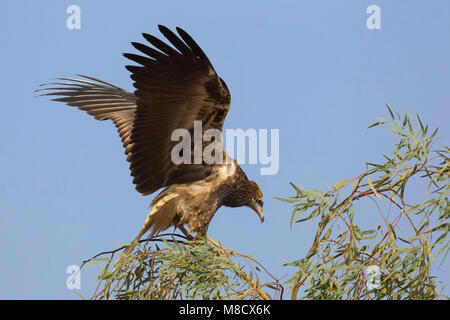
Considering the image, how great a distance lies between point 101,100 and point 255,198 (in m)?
1.81

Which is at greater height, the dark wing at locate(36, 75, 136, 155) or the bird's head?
the dark wing at locate(36, 75, 136, 155)

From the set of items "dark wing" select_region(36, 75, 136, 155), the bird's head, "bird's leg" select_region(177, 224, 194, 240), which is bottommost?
"bird's leg" select_region(177, 224, 194, 240)

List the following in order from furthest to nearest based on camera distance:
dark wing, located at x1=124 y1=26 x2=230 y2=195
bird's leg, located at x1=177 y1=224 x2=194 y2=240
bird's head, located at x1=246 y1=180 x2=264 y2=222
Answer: bird's head, located at x1=246 y1=180 x2=264 y2=222 → bird's leg, located at x1=177 y1=224 x2=194 y2=240 → dark wing, located at x1=124 y1=26 x2=230 y2=195

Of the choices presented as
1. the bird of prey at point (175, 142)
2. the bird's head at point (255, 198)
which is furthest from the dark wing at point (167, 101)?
the bird's head at point (255, 198)

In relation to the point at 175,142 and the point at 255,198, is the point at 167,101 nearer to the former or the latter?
the point at 175,142

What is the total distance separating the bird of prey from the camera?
12.5ft

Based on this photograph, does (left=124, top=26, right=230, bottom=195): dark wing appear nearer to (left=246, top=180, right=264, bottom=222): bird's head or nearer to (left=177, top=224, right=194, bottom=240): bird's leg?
(left=177, top=224, right=194, bottom=240): bird's leg

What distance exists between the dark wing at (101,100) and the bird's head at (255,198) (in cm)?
127

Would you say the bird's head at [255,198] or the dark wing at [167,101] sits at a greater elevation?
the dark wing at [167,101]

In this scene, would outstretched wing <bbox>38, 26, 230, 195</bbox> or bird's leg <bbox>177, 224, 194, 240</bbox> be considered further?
bird's leg <bbox>177, 224, 194, 240</bbox>

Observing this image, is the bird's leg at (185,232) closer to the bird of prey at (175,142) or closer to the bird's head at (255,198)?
the bird of prey at (175,142)

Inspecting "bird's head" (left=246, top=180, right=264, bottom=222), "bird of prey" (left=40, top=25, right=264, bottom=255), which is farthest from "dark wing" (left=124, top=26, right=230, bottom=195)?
"bird's head" (left=246, top=180, right=264, bottom=222)

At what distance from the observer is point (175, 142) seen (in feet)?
13.6

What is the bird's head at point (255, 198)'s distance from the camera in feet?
15.1
